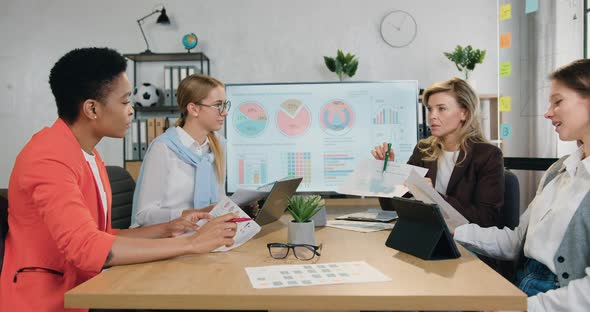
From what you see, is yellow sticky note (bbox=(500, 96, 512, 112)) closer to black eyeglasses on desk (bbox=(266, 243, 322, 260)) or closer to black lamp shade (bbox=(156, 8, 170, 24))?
black eyeglasses on desk (bbox=(266, 243, 322, 260))

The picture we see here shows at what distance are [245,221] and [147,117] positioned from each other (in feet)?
12.0

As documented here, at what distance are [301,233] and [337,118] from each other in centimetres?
153

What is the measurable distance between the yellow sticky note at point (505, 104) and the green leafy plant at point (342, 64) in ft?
5.22

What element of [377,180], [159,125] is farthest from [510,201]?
[159,125]

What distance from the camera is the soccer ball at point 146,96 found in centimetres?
446

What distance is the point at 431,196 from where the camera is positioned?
58.6 inches

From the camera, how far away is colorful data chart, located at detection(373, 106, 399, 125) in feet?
9.07

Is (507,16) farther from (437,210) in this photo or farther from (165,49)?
(165,49)

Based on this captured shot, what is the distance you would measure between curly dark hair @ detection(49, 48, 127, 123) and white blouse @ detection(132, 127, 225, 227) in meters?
0.67

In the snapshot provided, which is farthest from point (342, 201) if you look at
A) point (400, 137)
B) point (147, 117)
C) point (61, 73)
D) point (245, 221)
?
point (147, 117)

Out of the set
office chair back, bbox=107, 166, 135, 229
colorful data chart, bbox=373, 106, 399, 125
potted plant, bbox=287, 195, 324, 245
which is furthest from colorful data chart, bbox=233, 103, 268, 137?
potted plant, bbox=287, 195, 324, 245

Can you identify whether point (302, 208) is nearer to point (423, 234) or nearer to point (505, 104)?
point (423, 234)

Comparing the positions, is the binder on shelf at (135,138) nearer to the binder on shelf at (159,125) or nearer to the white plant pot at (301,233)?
the binder on shelf at (159,125)

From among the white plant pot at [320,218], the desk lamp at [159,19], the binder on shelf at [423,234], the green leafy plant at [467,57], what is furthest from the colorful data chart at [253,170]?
the green leafy plant at [467,57]
